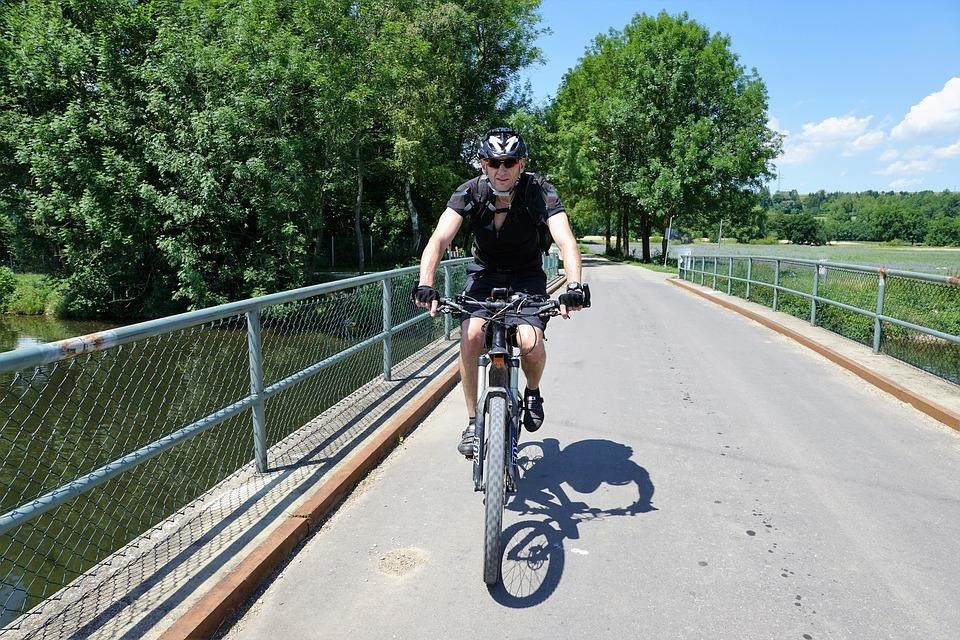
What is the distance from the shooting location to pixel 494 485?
3.03m

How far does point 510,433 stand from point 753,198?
154ft

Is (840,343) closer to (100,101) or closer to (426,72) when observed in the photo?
(100,101)

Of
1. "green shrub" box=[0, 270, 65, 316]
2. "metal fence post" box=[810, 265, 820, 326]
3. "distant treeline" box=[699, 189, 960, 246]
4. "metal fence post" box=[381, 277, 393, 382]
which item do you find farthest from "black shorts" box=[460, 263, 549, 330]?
"distant treeline" box=[699, 189, 960, 246]

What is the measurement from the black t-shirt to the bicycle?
15.4 inches

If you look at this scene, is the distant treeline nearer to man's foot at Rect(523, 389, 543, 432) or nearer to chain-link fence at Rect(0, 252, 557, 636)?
chain-link fence at Rect(0, 252, 557, 636)

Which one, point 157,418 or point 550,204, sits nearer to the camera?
point 550,204

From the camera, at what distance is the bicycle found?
302 cm

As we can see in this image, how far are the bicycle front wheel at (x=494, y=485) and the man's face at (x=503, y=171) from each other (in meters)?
1.30

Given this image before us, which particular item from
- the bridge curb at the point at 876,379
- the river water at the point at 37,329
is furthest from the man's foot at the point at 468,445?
the river water at the point at 37,329

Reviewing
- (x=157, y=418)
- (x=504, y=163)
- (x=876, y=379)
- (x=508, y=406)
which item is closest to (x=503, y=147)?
(x=504, y=163)

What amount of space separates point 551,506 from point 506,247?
5.44 ft

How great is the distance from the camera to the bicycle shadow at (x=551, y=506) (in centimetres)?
320

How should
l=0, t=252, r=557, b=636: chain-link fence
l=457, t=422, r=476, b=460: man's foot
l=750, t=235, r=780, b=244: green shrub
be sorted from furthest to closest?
1. l=750, t=235, r=780, b=244: green shrub
2. l=457, t=422, r=476, b=460: man's foot
3. l=0, t=252, r=557, b=636: chain-link fence

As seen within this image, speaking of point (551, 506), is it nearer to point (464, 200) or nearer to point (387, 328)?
point (464, 200)
